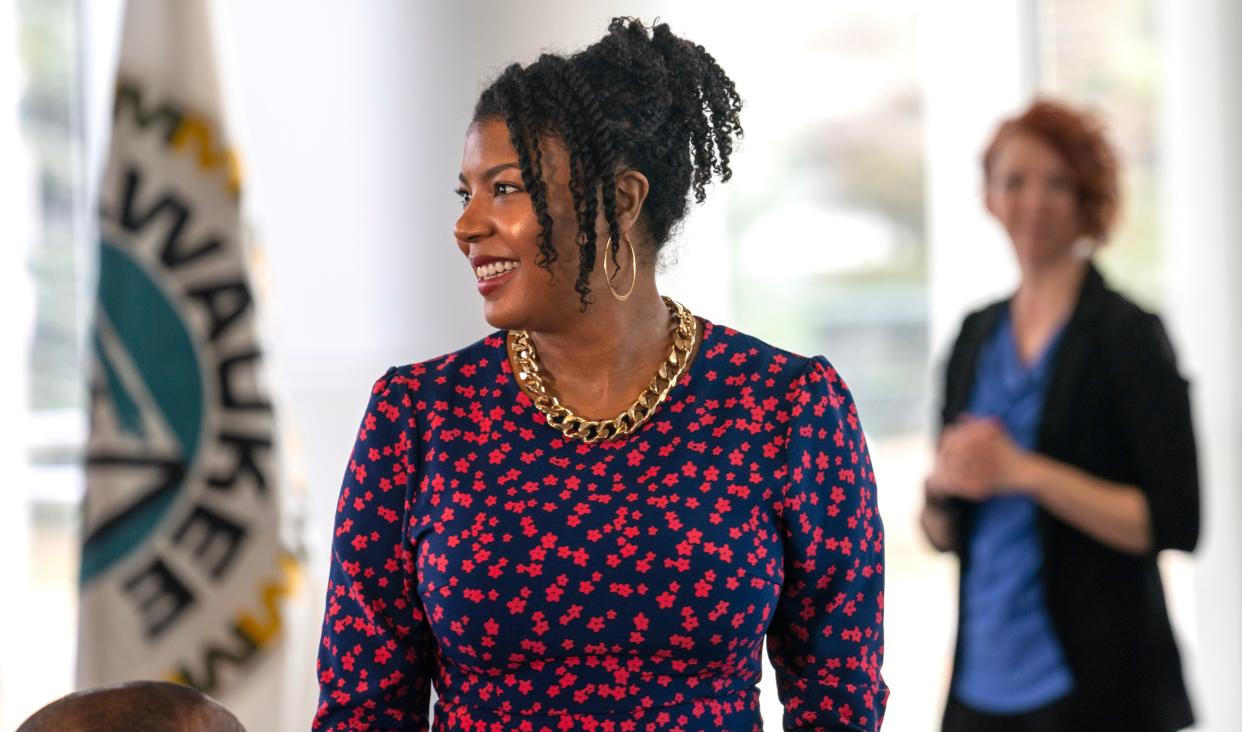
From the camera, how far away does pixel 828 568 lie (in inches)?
60.4

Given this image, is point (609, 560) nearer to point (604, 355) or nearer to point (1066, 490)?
point (604, 355)

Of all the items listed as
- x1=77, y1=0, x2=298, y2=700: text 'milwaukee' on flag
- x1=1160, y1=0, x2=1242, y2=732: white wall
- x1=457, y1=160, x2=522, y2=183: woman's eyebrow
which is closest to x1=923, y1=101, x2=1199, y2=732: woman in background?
x1=457, y1=160, x2=522, y2=183: woman's eyebrow

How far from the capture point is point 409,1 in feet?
11.5

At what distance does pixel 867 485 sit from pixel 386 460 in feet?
1.81

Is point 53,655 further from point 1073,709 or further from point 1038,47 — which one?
point 1038,47

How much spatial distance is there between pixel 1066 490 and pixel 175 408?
1855 millimetres

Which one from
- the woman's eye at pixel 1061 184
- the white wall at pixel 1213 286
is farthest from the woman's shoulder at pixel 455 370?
the white wall at pixel 1213 286

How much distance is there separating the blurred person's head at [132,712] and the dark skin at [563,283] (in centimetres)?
53

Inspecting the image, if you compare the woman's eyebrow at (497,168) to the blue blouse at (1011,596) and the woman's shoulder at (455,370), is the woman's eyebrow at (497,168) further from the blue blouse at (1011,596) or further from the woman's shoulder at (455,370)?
the blue blouse at (1011,596)

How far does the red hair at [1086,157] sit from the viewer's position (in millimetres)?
2484

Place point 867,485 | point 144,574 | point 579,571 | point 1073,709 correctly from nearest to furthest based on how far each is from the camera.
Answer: point 579,571
point 867,485
point 1073,709
point 144,574

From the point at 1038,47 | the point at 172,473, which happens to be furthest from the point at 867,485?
the point at 1038,47

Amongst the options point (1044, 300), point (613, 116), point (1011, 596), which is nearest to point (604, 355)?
point (613, 116)

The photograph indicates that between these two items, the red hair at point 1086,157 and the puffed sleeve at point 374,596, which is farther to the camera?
the red hair at point 1086,157
